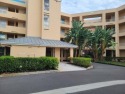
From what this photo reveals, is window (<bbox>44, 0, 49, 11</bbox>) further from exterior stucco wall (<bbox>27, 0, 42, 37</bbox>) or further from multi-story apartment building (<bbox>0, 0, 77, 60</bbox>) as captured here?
exterior stucco wall (<bbox>27, 0, 42, 37</bbox>)

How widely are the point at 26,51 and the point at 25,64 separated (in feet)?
27.2

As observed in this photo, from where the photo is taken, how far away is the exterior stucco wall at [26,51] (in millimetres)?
26141

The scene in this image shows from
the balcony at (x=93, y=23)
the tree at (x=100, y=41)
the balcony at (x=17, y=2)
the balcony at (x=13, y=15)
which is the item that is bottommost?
the tree at (x=100, y=41)

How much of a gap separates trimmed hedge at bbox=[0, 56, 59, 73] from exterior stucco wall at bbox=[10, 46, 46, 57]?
7.15 meters

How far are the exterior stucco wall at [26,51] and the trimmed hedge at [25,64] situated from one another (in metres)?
7.15

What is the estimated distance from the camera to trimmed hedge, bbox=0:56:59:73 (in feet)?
57.6

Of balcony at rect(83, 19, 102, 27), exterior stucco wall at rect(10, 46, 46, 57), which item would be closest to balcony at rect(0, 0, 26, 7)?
exterior stucco wall at rect(10, 46, 46, 57)

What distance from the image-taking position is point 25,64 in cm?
1900

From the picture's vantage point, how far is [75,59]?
29.2 metres

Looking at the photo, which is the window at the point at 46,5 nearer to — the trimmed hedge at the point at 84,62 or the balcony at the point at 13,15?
the balcony at the point at 13,15

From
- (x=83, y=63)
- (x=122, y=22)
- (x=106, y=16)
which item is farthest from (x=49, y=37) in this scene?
(x=106, y=16)

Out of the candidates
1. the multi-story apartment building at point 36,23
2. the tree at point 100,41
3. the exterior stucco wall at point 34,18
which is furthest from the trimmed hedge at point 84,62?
the tree at point 100,41

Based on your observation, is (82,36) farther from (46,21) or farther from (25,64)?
(25,64)

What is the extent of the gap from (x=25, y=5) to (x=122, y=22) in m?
23.7
